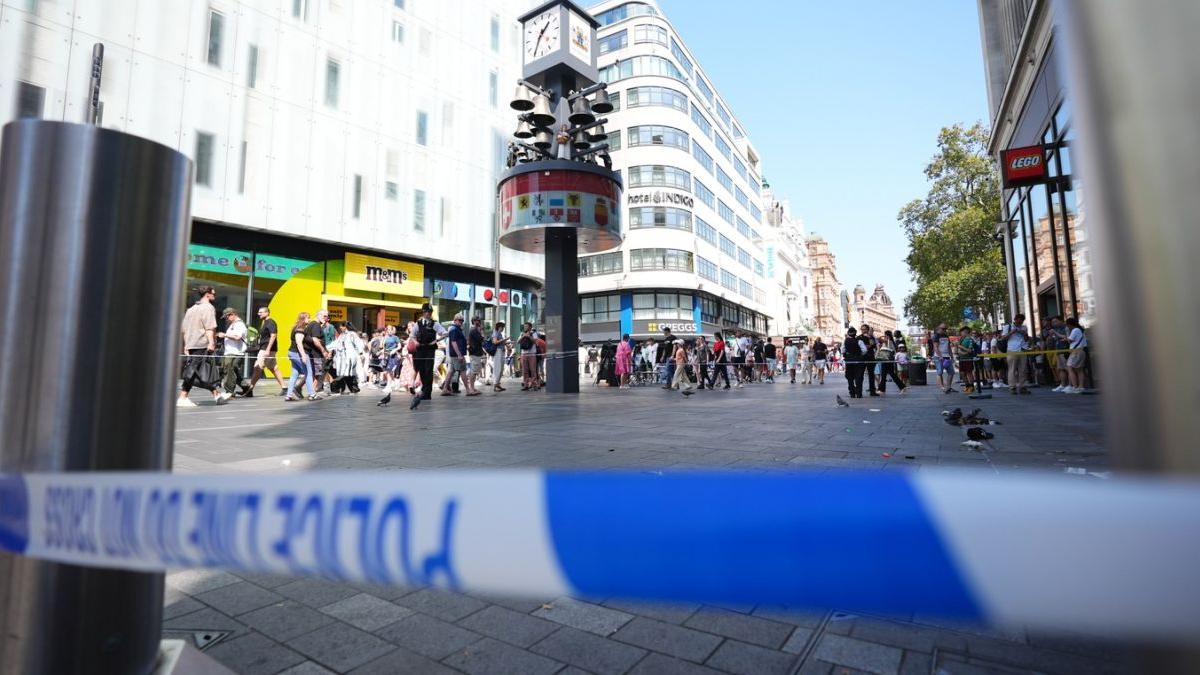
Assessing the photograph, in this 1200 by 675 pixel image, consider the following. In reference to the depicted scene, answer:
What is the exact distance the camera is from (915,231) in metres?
36.8

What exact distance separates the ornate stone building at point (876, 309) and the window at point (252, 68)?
151m

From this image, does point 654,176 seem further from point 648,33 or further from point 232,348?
point 232,348

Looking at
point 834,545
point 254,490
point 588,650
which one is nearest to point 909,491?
point 834,545

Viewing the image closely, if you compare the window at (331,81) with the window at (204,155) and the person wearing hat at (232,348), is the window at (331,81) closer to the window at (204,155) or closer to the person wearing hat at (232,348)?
the window at (204,155)

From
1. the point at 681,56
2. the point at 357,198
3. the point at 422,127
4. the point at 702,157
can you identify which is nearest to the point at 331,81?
the point at 422,127

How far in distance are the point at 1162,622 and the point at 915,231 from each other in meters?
42.1

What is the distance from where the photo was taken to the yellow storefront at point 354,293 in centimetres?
2012

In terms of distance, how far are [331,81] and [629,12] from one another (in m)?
33.2

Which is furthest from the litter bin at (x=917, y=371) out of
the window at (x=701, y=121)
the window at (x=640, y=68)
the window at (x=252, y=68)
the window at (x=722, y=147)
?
the window at (x=722, y=147)

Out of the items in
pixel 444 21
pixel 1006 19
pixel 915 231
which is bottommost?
pixel 915 231

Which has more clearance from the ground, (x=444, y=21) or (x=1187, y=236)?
(x=444, y=21)

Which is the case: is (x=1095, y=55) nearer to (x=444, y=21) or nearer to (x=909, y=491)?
(x=909, y=491)

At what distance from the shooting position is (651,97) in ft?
146

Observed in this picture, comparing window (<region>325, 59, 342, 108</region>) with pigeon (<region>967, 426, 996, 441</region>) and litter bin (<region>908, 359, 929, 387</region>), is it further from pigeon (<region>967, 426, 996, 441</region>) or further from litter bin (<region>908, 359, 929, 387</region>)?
litter bin (<region>908, 359, 929, 387</region>)
